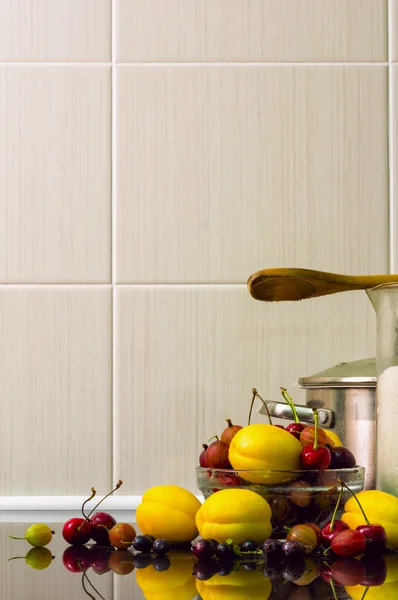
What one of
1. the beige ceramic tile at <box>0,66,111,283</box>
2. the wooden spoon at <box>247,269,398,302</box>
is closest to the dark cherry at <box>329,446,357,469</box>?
the wooden spoon at <box>247,269,398,302</box>

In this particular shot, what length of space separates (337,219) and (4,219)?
1.55 ft

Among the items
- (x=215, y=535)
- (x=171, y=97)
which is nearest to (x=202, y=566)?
(x=215, y=535)

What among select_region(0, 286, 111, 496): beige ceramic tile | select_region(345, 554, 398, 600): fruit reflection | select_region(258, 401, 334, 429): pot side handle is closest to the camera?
select_region(345, 554, 398, 600): fruit reflection

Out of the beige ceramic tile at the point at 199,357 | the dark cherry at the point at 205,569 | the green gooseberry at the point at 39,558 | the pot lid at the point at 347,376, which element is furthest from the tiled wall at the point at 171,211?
the dark cherry at the point at 205,569

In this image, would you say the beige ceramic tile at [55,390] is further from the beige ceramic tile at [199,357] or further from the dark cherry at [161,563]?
the dark cherry at [161,563]

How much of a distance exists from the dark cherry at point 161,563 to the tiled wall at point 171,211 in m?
0.39

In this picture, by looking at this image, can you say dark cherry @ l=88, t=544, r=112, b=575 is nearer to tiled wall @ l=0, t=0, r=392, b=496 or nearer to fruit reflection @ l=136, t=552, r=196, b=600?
fruit reflection @ l=136, t=552, r=196, b=600

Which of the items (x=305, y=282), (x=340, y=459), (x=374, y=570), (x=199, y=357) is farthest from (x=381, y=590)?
(x=199, y=357)

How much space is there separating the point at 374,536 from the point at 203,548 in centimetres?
15

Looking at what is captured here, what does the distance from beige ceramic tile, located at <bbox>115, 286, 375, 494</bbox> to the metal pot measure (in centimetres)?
14

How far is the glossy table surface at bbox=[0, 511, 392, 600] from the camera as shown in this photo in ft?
1.85

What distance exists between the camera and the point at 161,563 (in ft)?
2.26

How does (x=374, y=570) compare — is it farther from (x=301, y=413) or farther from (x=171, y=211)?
(x=171, y=211)

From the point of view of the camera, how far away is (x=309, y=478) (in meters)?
0.73
